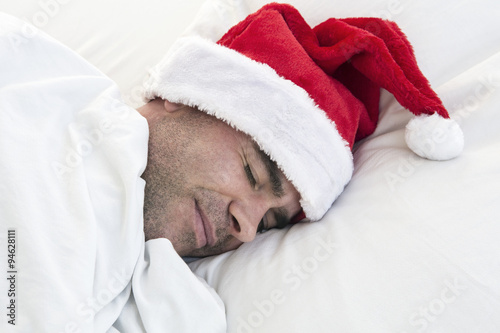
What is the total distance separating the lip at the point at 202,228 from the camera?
0.87 meters

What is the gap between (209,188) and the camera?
866mm

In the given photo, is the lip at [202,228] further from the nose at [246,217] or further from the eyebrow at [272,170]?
the eyebrow at [272,170]

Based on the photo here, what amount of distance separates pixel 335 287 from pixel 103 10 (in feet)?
3.63

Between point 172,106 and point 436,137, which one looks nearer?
point 436,137

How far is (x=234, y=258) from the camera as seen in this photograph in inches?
34.1

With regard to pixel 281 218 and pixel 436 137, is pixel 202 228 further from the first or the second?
pixel 436 137

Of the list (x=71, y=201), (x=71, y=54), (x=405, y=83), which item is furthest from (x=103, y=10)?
(x=405, y=83)

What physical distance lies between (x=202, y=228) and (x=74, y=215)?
0.88 feet

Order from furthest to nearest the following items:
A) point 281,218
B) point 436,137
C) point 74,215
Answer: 1. point 281,218
2. point 436,137
3. point 74,215

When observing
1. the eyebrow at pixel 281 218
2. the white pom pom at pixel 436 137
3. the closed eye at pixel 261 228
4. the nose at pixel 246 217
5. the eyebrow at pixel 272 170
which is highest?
the white pom pom at pixel 436 137

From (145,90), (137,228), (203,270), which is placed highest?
(145,90)

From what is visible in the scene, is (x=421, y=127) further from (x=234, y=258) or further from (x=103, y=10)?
(x=103, y=10)

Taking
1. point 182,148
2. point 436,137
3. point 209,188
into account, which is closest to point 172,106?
point 182,148

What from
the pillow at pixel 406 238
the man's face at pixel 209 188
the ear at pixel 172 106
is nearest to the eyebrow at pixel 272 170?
the man's face at pixel 209 188
